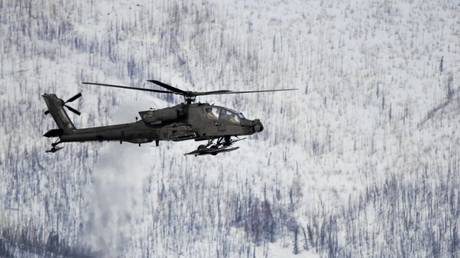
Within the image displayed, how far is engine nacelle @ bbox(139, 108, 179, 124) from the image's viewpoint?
165 metres

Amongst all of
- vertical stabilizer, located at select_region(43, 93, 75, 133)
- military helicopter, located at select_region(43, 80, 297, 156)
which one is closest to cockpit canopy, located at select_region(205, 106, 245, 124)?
military helicopter, located at select_region(43, 80, 297, 156)

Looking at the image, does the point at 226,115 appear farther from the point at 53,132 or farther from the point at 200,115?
the point at 53,132

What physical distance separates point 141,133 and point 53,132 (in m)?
15.7

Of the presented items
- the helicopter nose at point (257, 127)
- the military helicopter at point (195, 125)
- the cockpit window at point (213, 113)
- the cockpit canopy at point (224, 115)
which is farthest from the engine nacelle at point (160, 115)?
the helicopter nose at point (257, 127)

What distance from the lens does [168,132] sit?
165 meters

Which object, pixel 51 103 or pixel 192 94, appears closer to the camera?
pixel 192 94

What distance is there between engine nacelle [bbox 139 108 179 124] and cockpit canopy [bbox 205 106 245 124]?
397cm

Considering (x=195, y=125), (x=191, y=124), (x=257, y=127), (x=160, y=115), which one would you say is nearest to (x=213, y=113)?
(x=195, y=125)

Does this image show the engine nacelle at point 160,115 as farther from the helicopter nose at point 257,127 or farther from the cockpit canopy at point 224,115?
the helicopter nose at point 257,127

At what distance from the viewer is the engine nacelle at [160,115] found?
16488 cm

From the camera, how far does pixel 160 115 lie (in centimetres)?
16538

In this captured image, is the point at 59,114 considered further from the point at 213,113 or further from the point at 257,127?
the point at 257,127

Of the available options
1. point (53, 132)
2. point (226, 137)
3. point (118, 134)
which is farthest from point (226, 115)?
point (53, 132)

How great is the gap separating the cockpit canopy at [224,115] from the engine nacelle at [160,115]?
13.0 ft
